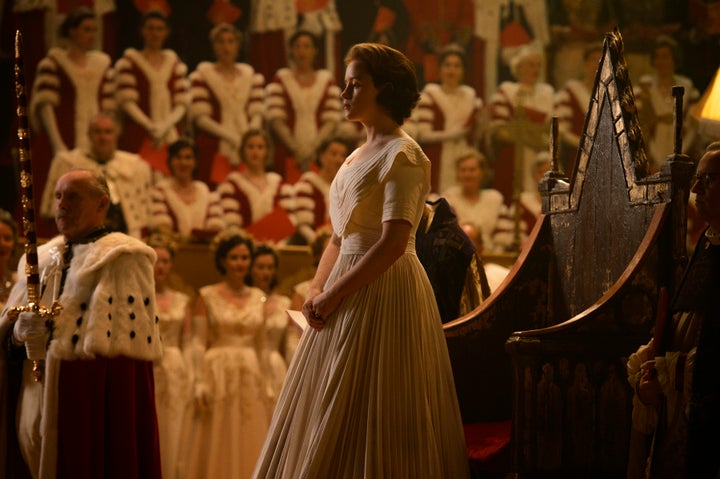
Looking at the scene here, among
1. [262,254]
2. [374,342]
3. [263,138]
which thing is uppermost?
[263,138]

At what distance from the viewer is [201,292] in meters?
8.01

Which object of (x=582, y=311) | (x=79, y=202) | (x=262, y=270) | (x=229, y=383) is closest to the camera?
(x=582, y=311)

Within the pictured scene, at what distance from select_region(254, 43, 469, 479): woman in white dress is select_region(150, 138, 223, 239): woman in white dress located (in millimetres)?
6104

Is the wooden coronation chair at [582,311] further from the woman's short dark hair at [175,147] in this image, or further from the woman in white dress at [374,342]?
the woman's short dark hair at [175,147]

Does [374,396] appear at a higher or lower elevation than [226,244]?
lower

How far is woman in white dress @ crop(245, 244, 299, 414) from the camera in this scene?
25.7 feet

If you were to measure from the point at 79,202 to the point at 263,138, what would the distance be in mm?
5466

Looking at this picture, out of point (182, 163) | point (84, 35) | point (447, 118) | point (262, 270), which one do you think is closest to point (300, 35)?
point (447, 118)

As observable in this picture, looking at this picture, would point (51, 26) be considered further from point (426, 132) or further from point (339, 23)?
point (426, 132)

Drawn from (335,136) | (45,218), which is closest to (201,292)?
(45,218)

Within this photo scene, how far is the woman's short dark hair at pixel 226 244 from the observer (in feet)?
26.6

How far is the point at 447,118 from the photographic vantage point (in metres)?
10.6

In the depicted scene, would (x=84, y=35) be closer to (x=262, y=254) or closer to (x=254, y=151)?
(x=254, y=151)

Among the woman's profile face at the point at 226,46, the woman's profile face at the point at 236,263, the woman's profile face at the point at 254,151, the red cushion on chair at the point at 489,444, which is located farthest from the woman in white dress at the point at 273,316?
the red cushion on chair at the point at 489,444
